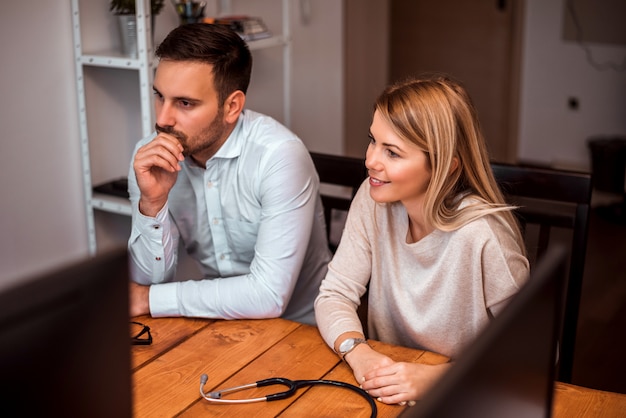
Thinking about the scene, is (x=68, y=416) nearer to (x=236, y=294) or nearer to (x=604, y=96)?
(x=236, y=294)

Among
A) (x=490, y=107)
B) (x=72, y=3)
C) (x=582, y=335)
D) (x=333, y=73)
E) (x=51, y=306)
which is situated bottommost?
(x=582, y=335)

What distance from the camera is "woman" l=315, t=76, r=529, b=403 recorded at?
1.53 meters

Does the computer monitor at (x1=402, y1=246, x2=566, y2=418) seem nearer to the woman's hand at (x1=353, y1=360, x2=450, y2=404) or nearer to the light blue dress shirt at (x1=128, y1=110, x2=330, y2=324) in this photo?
the woman's hand at (x1=353, y1=360, x2=450, y2=404)

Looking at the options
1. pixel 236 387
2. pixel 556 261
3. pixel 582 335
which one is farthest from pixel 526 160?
pixel 556 261

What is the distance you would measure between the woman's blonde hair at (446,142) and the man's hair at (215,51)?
432mm

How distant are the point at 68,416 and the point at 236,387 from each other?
0.58 meters

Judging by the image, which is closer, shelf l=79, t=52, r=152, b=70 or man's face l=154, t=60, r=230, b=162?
man's face l=154, t=60, r=230, b=162

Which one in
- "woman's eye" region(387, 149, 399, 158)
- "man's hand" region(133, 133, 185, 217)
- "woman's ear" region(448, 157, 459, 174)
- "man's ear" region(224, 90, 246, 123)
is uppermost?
"man's ear" region(224, 90, 246, 123)

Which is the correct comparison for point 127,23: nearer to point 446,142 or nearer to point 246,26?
point 246,26

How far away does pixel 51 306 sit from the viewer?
0.73m

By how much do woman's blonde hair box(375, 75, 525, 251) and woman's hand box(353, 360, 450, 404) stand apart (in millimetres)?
309

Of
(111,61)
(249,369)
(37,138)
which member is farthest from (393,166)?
(37,138)

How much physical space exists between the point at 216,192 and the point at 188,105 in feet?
0.72

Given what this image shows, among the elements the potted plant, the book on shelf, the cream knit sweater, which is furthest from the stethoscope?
the book on shelf
